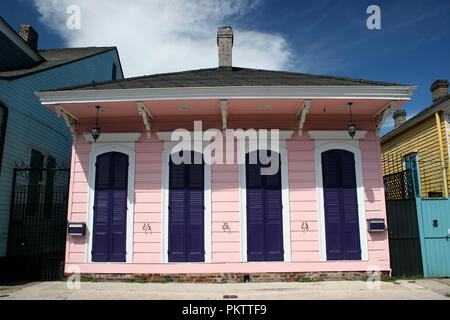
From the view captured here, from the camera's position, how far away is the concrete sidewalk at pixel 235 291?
6453 mm

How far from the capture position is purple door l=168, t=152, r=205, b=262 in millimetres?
8062

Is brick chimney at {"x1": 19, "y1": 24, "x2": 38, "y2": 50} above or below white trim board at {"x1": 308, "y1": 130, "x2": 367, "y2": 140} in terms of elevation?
above

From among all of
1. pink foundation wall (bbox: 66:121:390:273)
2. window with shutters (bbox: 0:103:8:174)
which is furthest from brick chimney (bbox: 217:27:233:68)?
window with shutters (bbox: 0:103:8:174)

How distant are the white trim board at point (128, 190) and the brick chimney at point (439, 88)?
13.1 meters

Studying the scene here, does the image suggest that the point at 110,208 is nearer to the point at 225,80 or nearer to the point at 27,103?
the point at 225,80

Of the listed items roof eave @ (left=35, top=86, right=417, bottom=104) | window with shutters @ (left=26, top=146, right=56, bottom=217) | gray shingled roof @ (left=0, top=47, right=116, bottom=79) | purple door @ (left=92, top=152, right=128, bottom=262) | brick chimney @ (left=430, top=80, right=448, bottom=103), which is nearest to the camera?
roof eave @ (left=35, top=86, right=417, bottom=104)

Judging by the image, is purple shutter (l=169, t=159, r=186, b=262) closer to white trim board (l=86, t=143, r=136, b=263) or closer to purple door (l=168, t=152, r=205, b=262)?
purple door (l=168, t=152, r=205, b=262)

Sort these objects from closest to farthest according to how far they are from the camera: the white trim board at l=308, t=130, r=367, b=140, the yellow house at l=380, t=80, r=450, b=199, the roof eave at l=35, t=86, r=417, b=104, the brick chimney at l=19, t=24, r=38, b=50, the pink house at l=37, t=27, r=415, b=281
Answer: the roof eave at l=35, t=86, r=417, b=104
the pink house at l=37, t=27, r=415, b=281
the white trim board at l=308, t=130, r=367, b=140
the yellow house at l=380, t=80, r=450, b=199
the brick chimney at l=19, t=24, r=38, b=50

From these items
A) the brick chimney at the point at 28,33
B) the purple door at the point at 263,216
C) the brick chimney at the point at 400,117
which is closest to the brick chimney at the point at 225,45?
the purple door at the point at 263,216

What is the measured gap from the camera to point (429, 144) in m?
12.8

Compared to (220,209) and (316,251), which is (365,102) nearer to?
(316,251)

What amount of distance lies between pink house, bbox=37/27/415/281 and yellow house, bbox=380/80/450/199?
11.5 feet

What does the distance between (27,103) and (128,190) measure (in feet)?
15.7
